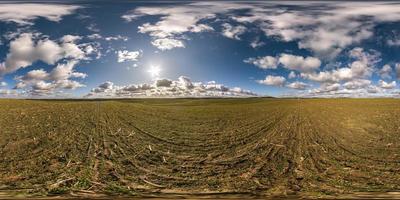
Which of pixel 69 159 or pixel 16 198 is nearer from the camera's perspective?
pixel 16 198

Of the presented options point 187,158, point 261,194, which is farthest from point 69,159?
point 261,194

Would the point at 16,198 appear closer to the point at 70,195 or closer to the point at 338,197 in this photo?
the point at 70,195

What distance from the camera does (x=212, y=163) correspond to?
18.2m

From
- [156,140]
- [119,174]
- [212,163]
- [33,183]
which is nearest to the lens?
[33,183]

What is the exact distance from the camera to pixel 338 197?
11.9 metres

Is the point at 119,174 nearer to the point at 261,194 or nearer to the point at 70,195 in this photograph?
the point at 70,195

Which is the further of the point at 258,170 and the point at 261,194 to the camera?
the point at 258,170

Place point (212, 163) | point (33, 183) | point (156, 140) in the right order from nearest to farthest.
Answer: point (33, 183) < point (212, 163) < point (156, 140)

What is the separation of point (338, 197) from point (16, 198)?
1032cm

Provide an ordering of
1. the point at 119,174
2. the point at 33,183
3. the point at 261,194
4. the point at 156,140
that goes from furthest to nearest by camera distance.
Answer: the point at 156,140
the point at 119,174
the point at 33,183
the point at 261,194

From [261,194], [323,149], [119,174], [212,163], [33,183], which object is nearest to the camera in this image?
[261,194]

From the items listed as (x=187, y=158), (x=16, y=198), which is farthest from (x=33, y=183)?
(x=187, y=158)

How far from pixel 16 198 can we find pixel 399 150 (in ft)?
69.5

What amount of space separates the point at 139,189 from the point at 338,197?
272 inches
